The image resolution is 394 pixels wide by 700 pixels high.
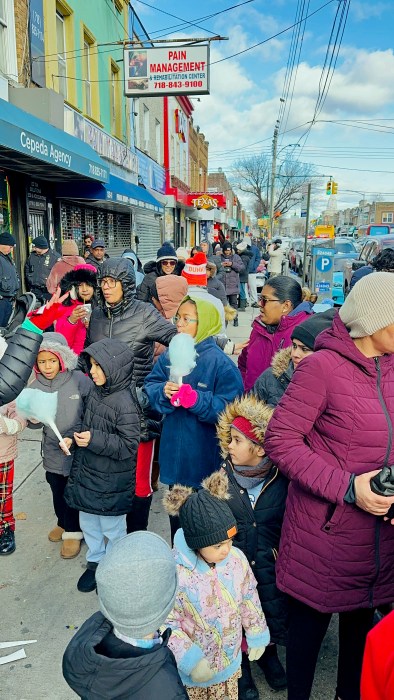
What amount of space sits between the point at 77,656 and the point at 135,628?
0.20 meters

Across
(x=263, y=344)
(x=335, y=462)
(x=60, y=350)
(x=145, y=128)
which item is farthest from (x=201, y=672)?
(x=145, y=128)

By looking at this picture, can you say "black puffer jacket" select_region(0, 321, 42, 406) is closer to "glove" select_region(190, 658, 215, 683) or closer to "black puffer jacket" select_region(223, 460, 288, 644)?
"black puffer jacket" select_region(223, 460, 288, 644)

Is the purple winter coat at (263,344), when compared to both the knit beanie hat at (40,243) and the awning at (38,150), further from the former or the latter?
the knit beanie hat at (40,243)

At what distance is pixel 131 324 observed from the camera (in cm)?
385

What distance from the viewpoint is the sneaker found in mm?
3609

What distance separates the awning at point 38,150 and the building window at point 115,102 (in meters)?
5.28

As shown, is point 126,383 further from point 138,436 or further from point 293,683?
point 293,683

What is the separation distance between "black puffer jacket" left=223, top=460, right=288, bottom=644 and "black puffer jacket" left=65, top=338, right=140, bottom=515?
2.87ft

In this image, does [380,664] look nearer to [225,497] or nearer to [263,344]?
[225,497]

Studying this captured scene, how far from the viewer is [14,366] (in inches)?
95.0

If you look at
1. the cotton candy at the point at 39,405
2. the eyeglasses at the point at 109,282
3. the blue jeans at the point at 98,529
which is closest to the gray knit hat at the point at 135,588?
the cotton candy at the point at 39,405

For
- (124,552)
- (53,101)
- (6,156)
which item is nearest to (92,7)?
(53,101)

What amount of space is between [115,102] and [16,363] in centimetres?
1461

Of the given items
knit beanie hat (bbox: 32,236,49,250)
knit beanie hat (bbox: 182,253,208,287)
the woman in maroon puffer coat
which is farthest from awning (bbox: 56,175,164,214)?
the woman in maroon puffer coat
